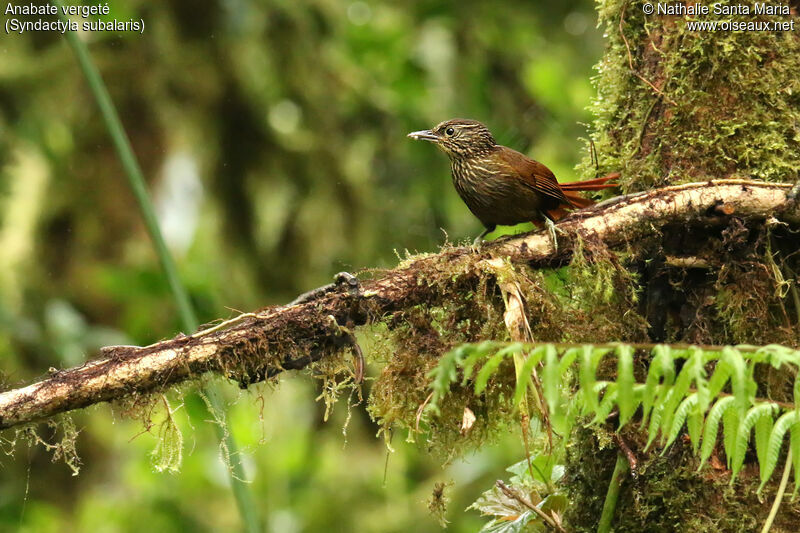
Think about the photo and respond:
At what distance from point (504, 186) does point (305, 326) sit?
1.05 meters

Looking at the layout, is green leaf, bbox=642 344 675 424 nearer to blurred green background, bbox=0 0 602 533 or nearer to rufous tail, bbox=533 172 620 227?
rufous tail, bbox=533 172 620 227

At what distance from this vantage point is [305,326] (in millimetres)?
2162

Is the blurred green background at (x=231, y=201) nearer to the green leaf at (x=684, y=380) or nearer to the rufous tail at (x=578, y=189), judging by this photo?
the rufous tail at (x=578, y=189)

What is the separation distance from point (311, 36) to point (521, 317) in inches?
149

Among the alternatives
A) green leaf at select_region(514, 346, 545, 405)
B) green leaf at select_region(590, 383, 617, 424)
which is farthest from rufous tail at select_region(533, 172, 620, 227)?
green leaf at select_region(514, 346, 545, 405)

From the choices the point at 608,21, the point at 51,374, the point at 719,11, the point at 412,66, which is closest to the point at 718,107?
the point at 719,11

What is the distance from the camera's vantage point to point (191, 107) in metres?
5.32

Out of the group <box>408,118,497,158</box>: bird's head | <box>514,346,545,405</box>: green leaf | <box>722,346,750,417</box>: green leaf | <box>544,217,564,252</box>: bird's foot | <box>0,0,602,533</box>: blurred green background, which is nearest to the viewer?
<box>722,346,750,417</box>: green leaf

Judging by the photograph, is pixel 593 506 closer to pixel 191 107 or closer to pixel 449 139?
pixel 449 139

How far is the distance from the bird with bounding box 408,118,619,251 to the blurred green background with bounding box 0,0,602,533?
1808mm

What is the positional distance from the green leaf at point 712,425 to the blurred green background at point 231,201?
3335mm

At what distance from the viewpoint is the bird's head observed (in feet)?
10.3

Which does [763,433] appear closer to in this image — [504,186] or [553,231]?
[553,231]

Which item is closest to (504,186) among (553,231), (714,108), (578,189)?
(578,189)
